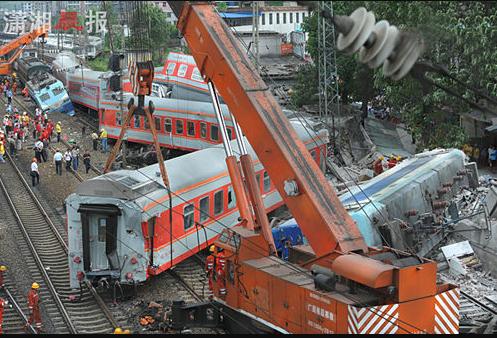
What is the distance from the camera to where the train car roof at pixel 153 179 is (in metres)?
17.6

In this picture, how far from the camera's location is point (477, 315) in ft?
54.4

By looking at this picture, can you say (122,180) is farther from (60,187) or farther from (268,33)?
(268,33)

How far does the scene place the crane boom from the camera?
13.3 metres

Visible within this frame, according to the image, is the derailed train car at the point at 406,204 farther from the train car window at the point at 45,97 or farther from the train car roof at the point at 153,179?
the train car window at the point at 45,97

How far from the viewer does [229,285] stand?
48.9ft

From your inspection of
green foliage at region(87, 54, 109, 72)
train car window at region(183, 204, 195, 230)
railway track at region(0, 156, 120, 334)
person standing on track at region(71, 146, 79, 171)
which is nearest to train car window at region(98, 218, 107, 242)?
railway track at region(0, 156, 120, 334)

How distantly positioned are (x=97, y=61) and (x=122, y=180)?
6092 cm

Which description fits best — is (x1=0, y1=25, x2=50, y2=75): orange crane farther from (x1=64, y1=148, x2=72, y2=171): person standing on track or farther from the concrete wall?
(x1=64, y1=148, x2=72, y2=171): person standing on track

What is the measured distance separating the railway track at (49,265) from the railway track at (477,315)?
734 cm

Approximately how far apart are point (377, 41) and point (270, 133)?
14.5 feet

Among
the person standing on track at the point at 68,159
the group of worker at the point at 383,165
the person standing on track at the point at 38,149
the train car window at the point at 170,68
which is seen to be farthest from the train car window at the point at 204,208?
the train car window at the point at 170,68

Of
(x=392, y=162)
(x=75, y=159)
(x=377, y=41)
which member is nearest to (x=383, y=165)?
(x=392, y=162)

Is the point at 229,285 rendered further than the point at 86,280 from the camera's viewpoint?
No

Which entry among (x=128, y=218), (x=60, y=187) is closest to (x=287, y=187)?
(x=128, y=218)
